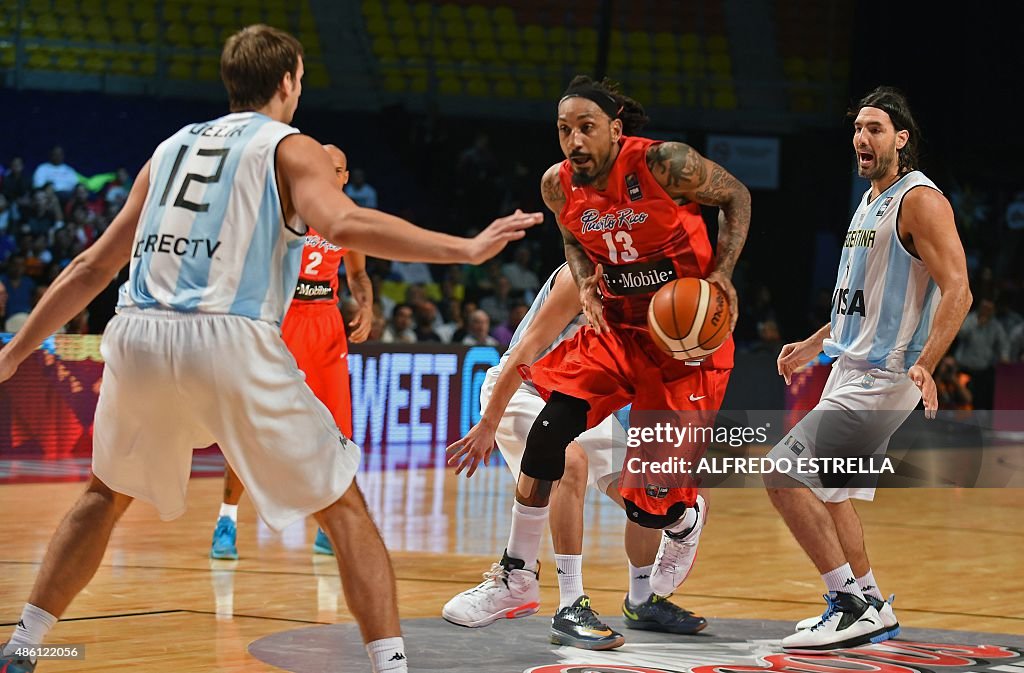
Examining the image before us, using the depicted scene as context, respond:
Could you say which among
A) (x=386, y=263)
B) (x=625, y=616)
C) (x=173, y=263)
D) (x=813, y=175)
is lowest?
(x=625, y=616)

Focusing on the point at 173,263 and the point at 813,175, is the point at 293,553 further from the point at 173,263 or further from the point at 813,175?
the point at 813,175

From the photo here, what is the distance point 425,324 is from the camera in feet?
45.8

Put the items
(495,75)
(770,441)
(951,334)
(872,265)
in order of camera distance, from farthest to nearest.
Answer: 1. (495,75)
2. (770,441)
3. (872,265)
4. (951,334)

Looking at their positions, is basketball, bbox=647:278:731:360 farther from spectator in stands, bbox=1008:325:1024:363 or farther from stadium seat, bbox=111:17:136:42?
stadium seat, bbox=111:17:136:42

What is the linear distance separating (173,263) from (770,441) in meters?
11.5

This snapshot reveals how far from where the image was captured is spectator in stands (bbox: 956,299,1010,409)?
1608cm

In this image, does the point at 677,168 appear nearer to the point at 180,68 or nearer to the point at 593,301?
the point at 593,301

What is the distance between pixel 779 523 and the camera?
9.48 metres

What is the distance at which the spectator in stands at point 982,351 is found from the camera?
16078 mm

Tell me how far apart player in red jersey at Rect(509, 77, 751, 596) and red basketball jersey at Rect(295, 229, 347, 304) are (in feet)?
6.46

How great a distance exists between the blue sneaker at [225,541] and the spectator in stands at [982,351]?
36.2 ft

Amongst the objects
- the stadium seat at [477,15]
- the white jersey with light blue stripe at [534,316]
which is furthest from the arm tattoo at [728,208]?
the stadium seat at [477,15]

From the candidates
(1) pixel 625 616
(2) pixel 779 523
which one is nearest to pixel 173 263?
(1) pixel 625 616

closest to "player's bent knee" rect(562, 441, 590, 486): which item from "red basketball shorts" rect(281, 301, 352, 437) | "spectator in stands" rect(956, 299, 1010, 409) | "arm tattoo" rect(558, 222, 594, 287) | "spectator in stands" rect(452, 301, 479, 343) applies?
"arm tattoo" rect(558, 222, 594, 287)
